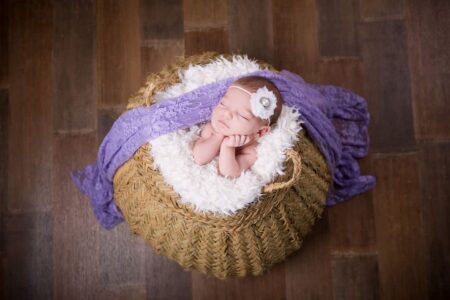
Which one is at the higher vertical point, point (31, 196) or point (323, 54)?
point (323, 54)

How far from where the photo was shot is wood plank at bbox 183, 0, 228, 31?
150cm

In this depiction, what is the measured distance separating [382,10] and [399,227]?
0.76 metres

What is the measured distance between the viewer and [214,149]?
3.53ft

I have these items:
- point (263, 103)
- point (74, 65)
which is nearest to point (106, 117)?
point (74, 65)

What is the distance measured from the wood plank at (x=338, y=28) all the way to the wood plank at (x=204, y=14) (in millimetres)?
344

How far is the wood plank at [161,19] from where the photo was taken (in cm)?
150

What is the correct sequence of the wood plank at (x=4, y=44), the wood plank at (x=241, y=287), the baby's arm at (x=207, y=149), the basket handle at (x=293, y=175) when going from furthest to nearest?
the wood plank at (x=4, y=44), the wood plank at (x=241, y=287), the baby's arm at (x=207, y=149), the basket handle at (x=293, y=175)

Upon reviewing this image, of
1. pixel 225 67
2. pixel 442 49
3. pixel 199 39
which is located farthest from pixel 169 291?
pixel 442 49

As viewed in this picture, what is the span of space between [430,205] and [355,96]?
0.45 meters

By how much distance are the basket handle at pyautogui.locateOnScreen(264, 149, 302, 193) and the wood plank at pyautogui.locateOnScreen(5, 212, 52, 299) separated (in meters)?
0.82

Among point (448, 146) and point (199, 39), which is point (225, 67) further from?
point (448, 146)

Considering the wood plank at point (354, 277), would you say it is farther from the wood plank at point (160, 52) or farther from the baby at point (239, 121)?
the wood plank at point (160, 52)

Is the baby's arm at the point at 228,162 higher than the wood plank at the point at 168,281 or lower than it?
higher

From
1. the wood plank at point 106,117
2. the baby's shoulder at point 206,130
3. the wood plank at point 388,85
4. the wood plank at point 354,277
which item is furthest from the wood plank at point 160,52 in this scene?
the wood plank at point 354,277
